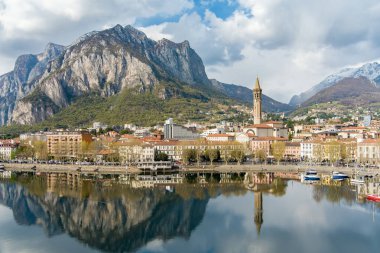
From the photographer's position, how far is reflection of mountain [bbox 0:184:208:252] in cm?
3906

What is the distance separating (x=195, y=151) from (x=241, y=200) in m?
39.3

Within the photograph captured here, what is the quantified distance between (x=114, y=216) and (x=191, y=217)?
305 inches

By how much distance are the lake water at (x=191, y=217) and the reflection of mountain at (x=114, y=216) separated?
0.31ft

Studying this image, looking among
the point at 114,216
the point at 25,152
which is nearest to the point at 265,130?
the point at 25,152

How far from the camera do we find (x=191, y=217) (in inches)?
1773

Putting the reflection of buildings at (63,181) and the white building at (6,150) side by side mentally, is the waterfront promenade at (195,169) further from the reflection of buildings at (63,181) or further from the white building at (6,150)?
the white building at (6,150)

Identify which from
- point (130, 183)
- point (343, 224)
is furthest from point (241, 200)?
point (130, 183)

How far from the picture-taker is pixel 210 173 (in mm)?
78625

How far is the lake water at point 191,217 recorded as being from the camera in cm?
3609

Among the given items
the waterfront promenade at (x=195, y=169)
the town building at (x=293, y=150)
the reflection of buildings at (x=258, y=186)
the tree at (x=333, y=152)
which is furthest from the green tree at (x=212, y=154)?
the tree at (x=333, y=152)

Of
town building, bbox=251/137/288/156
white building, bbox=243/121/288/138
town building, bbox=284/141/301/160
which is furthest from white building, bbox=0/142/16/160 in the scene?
town building, bbox=284/141/301/160

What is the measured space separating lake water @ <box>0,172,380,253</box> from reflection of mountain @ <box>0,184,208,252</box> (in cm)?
10

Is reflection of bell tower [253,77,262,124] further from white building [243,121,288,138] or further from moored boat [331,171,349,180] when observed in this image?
moored boat [331,171,349,180]

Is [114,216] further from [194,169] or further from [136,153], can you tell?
[136,153]
